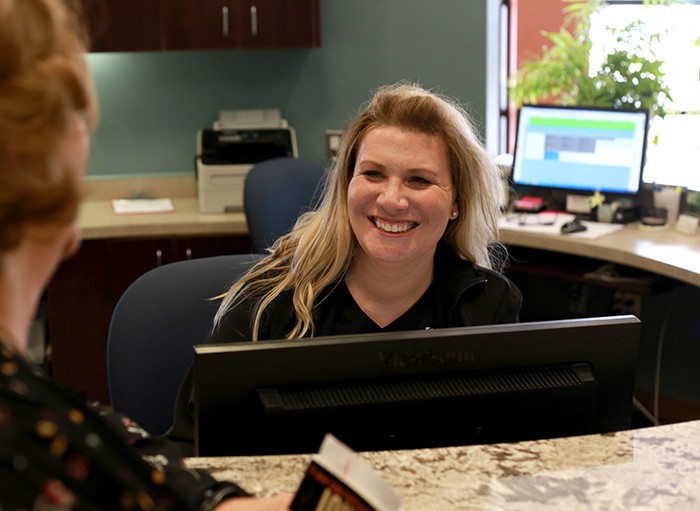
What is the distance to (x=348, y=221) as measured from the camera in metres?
2.05

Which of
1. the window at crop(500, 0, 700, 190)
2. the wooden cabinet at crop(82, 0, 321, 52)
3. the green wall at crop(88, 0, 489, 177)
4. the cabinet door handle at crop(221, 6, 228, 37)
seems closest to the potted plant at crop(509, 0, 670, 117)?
the window at crop(500, 0, 700, 190)

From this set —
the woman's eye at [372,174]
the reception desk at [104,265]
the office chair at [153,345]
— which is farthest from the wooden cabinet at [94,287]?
the woman's eye at [372,174]

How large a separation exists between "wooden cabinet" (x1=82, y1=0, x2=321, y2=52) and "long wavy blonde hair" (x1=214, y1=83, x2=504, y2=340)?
7.64ft

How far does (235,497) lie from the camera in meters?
1.13

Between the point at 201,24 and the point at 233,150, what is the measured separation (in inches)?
21.4

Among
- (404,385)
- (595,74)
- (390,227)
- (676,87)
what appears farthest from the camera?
(595,74)

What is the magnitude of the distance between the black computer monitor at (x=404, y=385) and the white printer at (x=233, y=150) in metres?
3.09

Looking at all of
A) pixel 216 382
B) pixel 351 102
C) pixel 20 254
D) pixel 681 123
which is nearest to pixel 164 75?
pixel 351 102

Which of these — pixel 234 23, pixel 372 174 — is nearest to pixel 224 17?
pixel 234 23

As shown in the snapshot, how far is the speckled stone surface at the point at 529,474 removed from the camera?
1.26 meters

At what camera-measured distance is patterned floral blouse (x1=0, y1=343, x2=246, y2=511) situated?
0.72 m

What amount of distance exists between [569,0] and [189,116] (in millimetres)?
1798

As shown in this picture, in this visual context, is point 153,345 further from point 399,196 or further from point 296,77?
point 296,77

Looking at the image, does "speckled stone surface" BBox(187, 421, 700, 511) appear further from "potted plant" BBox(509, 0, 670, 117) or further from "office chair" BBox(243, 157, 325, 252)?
"potted plant" BBox(509, 0, 670, 117)
